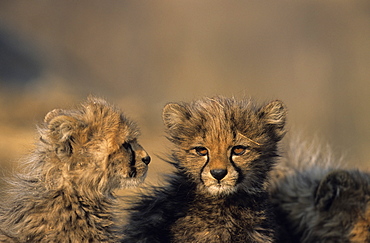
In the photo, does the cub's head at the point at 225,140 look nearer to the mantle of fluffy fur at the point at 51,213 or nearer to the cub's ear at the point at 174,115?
the cub's ear at the point at 174,115

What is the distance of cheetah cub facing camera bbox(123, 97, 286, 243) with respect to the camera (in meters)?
2.79

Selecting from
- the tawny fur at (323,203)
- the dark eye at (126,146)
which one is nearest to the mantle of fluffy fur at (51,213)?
the dark eye at (126,146)

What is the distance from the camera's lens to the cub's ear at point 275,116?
305cm

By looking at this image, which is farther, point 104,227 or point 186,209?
point 186,209

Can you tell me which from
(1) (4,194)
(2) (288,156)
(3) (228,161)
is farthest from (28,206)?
(2) (288,156)

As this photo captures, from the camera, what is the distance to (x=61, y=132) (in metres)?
2.48

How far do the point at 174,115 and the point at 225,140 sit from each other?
40 centimetres

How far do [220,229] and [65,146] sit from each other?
0.89m

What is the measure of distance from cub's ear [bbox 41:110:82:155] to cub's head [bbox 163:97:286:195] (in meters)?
0.67

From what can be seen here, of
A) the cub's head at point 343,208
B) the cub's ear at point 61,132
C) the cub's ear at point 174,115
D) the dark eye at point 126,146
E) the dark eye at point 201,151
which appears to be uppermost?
the cub's ear at point 174,115

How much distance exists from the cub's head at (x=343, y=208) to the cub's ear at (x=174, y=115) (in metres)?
0.91

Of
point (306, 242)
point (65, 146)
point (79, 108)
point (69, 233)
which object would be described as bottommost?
point (306, 242)

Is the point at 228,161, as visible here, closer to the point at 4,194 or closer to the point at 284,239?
the point at 284,239

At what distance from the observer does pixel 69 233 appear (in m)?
2.47
